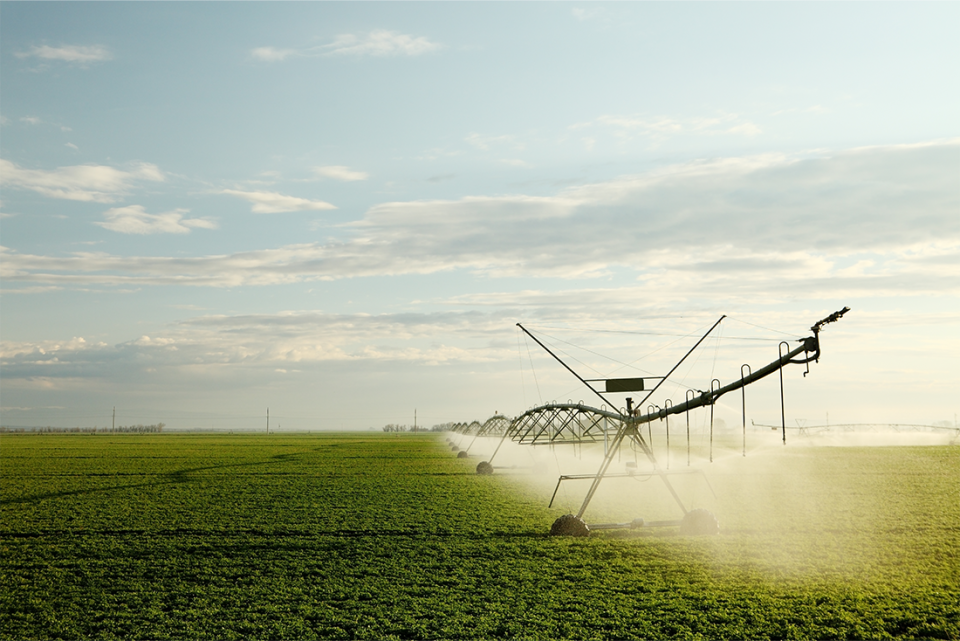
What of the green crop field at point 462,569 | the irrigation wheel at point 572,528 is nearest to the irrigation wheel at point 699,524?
the green crop field at point 462,569

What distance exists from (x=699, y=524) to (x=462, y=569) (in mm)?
6823

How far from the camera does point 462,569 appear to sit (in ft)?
43.8

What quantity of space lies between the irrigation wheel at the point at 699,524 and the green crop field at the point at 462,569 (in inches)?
19.8

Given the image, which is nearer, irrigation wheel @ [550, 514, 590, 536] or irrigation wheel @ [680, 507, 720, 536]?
irrigation wheel @ [550, 514, 590, 536]

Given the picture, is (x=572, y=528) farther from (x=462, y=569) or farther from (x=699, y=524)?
(x=462, y=569)

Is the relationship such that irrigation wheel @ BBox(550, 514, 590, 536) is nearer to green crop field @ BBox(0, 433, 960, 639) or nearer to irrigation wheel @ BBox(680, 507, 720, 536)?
green crop field @ BBox(0, 433, 960, 639)

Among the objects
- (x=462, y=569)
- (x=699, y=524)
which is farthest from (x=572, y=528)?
(x=462, y=569)

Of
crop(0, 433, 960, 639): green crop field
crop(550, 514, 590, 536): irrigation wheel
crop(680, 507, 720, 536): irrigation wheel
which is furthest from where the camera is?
crop(680, 507, 720, 536): irrigation wheel

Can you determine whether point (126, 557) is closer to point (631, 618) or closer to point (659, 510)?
point (631, 618)

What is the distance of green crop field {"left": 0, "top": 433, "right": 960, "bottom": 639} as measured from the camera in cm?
1009

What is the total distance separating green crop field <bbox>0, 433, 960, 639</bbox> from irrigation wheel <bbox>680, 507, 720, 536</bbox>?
19.8 inches

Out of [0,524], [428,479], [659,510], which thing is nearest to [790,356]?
[659,510]

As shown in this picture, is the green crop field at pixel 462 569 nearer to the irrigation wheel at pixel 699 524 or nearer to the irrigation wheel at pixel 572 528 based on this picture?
the irrigation wheel at pixel 572 528

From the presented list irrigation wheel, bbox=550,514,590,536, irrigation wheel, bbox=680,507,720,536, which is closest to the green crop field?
irrigation wheel, bbox=550,514,590,536
